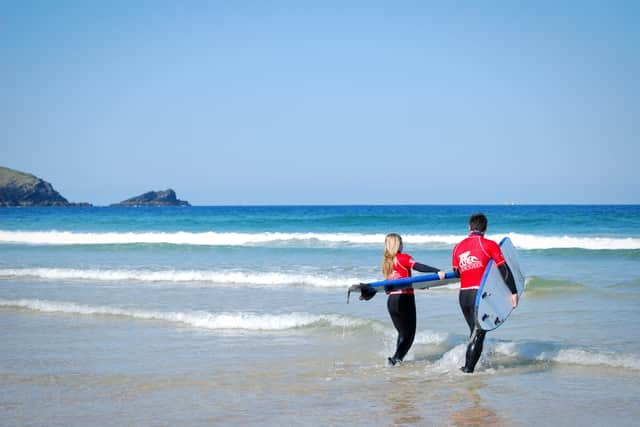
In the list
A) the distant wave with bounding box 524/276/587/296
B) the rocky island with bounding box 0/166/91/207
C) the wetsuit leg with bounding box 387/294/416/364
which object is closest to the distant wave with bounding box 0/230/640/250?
the distant wave with bounding box 524/276/587/296

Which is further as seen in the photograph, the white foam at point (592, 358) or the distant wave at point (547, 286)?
the distant wave at point (547, 286)

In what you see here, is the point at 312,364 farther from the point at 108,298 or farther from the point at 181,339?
the point at 108,298

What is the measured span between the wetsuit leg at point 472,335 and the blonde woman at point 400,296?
492 millimetres

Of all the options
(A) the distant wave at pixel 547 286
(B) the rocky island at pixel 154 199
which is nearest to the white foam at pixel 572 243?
(A) the distant wave at pixel 547 286

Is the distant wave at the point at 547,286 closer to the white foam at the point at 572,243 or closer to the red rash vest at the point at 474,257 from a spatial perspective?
the red rash vest at the point at 474,257

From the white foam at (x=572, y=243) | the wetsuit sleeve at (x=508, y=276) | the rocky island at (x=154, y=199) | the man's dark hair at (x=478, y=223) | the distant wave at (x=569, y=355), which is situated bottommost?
the distant wave at (x=569, y=355)

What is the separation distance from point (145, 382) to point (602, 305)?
767 centimetres

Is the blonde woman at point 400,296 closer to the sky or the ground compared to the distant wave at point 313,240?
closer to the sky

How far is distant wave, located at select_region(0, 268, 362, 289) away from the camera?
1451 cm

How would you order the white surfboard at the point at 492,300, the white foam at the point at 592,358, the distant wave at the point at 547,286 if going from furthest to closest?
the distant wave at the point at 547,286
the white foam at the point at 592,358
the white surfboard at the point at 492,300

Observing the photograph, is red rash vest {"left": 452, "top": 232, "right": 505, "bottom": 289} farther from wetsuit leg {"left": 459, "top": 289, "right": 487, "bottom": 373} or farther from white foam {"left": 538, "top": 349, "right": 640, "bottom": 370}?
white foam {"left": 538, "top": 349, "right": 640, "bottom": 370}

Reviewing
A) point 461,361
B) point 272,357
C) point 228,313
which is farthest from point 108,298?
point 461,361

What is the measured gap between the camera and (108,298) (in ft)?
41.0

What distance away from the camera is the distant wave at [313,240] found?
26391 millimetres
